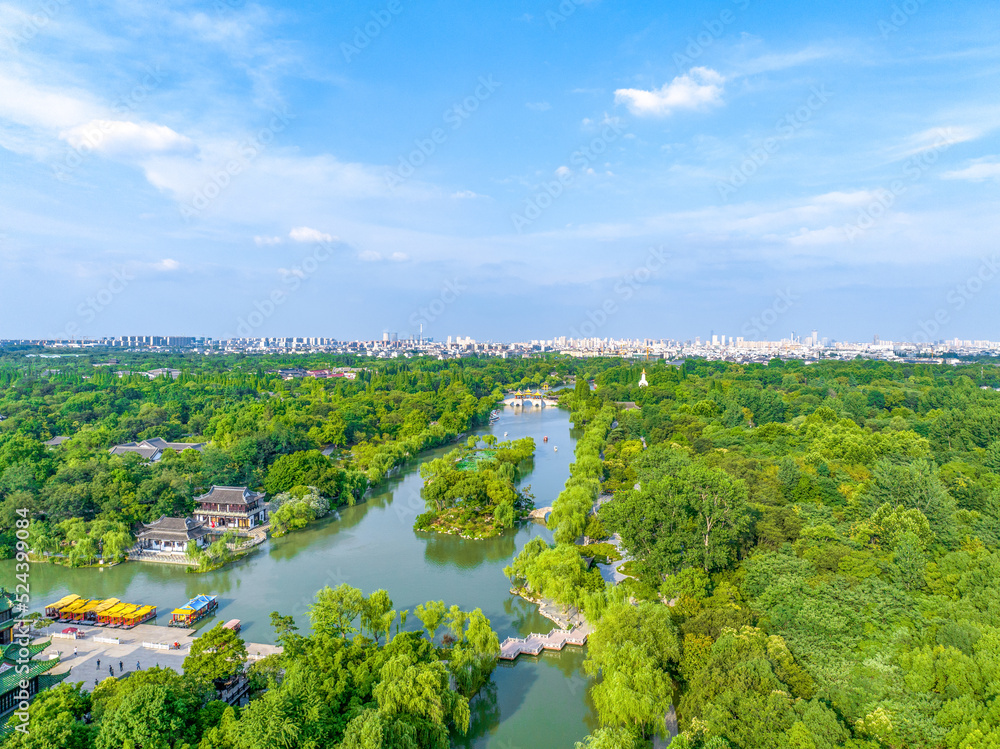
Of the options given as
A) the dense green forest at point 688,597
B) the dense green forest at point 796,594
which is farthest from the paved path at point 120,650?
the dense green forest at point 796,594

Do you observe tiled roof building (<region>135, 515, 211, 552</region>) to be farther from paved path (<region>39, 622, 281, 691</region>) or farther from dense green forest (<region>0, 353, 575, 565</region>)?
paved path (<region>39, 622, 281, 691</region>)

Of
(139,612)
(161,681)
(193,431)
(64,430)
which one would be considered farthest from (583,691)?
(64,430)

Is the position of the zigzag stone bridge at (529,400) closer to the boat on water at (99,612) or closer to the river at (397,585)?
the river at (397,585)

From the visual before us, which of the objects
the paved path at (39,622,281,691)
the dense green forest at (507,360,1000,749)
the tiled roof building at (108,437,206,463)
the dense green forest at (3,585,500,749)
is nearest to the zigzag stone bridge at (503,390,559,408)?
the tiled roof building at (108,437,206,463)

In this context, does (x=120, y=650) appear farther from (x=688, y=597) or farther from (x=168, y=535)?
(x=688, y=597)

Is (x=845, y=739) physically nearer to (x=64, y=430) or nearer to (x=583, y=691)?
(x=583, y=691)

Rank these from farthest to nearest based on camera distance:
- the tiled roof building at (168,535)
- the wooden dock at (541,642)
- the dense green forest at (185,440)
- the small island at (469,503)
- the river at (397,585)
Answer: the small island at (469,503), the dense green forest at (185,440), the tiled roof building at (168,535), the wooden dock at (541,642), the river at (397,585)

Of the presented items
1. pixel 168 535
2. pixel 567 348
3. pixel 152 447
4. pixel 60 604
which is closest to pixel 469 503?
pixel 168 535
